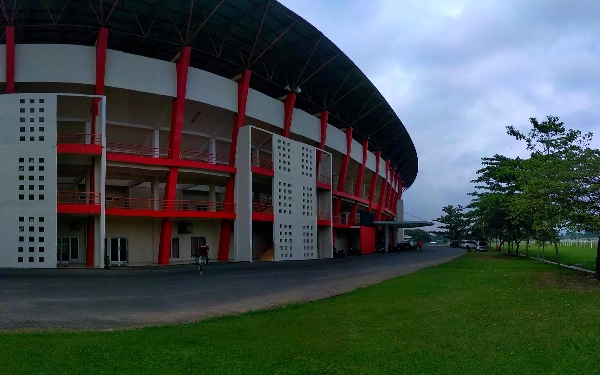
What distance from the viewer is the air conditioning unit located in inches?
1433

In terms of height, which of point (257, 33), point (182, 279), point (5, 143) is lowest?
point (182, 279)

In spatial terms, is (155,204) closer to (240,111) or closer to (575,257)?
(240,111)

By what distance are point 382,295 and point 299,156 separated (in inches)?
952

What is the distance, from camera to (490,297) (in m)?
13.5

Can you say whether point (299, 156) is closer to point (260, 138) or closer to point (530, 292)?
point (260, 138)

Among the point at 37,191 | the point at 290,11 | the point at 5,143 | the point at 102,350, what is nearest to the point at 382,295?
the point at 102,350

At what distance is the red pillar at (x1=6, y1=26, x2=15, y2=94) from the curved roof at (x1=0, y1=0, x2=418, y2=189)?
31.4 inches

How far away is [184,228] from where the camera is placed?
36469mm

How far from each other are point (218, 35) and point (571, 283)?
26145 millimetres

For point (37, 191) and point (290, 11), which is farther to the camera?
point (290, 11)

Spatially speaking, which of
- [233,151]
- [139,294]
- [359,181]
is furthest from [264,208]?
[139,294]

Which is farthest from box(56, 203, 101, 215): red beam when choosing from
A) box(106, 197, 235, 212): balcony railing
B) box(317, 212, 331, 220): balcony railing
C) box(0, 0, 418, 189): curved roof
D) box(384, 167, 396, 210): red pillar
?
box(384, 167, 396, 210): red pillar

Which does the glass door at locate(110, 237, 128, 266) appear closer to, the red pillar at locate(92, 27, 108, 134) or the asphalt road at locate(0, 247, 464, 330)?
the asphalt road at locate(0, 247, 464, 330)

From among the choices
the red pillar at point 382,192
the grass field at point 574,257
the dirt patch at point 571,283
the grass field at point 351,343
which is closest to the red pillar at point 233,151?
the dirt patch at point 571,283
